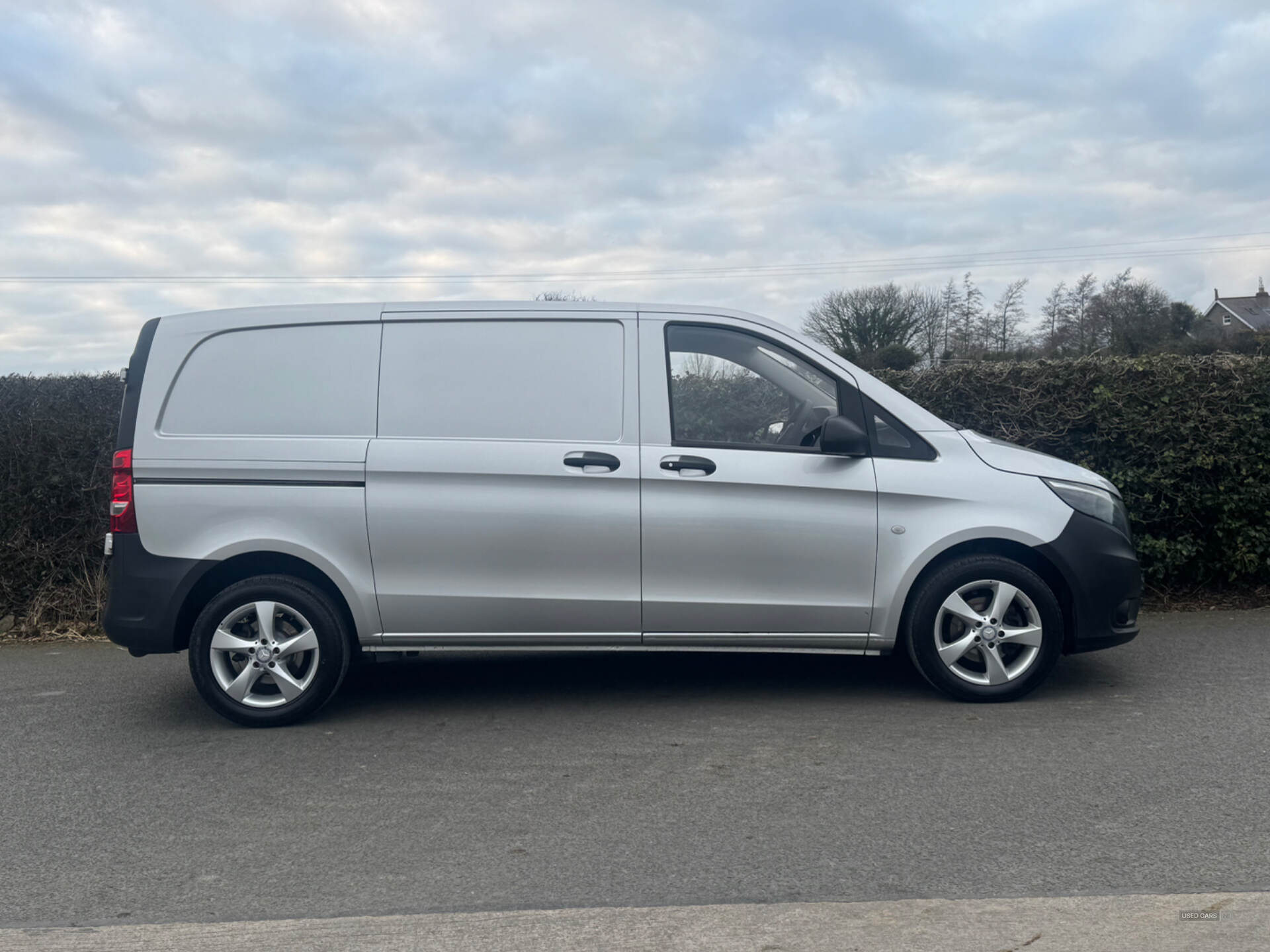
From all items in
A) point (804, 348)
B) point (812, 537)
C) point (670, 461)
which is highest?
point (804, 348)

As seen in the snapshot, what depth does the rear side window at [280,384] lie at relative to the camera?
213 inches

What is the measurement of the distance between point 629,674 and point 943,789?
7.73ft

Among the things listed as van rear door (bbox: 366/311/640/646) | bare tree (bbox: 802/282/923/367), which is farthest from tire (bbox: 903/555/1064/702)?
bare tree (bbox: 802/282/923/367)

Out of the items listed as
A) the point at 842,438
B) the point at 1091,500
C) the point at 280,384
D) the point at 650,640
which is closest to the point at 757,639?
the point at 650,640

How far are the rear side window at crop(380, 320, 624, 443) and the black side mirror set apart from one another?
3.14 ft

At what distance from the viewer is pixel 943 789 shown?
4.30 meters

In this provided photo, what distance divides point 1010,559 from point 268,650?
139 inches

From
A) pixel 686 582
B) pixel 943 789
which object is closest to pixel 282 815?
pixel 686 582

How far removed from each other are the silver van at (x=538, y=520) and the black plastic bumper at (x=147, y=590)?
0.01 metres

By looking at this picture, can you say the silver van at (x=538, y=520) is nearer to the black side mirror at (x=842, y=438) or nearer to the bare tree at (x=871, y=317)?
the black side mirror at (x=842, y=438)

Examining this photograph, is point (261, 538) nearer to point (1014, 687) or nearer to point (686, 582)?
point (686, 582)

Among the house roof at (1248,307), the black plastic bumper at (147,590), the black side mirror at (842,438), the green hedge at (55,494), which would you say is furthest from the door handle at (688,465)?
the house roof at (1248,307)

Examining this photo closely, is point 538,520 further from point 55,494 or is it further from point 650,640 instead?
point 55,494

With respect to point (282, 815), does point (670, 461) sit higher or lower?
higher
